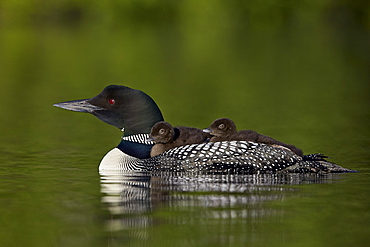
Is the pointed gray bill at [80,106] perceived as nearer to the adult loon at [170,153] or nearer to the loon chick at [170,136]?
the adult loon at [170,153]

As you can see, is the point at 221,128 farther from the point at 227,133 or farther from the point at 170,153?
the point at 170,153

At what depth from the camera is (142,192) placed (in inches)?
325

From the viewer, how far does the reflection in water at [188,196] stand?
7.14m

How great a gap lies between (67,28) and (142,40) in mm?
12952

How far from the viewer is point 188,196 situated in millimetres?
7996

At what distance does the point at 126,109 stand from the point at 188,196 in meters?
1.88

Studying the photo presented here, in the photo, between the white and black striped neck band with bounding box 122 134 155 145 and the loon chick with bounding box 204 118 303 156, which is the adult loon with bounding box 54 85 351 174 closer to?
the white and black striped neck band with bounding box 122 134 155 145

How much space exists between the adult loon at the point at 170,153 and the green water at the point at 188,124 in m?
0.16

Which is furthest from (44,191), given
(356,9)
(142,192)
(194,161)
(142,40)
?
(356,9)

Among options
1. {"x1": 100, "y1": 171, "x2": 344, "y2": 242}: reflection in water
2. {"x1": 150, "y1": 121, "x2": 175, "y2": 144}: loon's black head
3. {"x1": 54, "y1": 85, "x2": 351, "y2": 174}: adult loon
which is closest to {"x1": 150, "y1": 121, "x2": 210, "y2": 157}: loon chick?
{"x1": 150, "y1": 121, "x2": 175, "y2": 144}: loon's black head

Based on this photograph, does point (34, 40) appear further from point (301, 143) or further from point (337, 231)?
point (337, 231)

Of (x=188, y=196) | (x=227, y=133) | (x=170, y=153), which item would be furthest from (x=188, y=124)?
(x=188, y=196)

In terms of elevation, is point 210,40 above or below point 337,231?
above

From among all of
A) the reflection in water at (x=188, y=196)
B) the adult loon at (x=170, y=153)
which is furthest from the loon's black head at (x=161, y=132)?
the reflection in water at (x=188, y=196)
